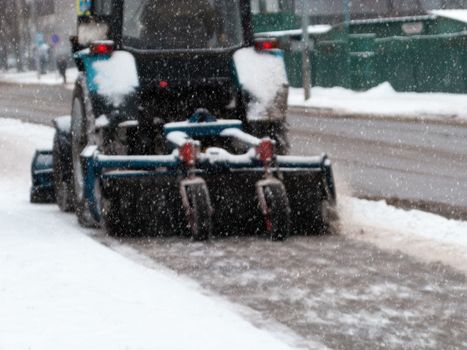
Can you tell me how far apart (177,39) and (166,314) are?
157 inches

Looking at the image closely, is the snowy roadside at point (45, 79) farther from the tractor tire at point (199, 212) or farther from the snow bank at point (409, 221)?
the tractor tire at point (199, 212)

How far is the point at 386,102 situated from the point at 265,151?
21102mm

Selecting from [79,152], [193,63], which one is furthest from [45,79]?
[193,63]

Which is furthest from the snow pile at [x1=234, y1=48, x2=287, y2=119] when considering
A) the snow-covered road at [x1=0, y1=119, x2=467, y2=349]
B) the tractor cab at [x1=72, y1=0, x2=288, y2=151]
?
the snow-covered road at [x1=0, y1=119, x2=467, y2=349]

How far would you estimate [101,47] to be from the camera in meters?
9.01

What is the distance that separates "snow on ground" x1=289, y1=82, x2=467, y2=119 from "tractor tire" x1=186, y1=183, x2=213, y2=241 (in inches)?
634

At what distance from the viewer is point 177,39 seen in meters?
9.40

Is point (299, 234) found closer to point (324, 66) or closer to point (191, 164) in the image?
point (191, 164)

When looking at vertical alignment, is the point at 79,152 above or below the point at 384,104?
above

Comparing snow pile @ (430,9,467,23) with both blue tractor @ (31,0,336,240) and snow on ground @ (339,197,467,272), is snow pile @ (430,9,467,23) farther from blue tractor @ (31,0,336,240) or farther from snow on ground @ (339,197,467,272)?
blue tractor @ (31,0,336,240)

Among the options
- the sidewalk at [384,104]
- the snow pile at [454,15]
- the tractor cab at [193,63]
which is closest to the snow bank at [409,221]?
the tractor cab at [193,63]

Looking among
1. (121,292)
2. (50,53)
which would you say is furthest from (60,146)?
(50,53)

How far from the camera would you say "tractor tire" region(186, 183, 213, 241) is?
26.9 ft

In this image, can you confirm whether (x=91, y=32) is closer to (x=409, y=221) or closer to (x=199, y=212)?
(x=199, y=212)
